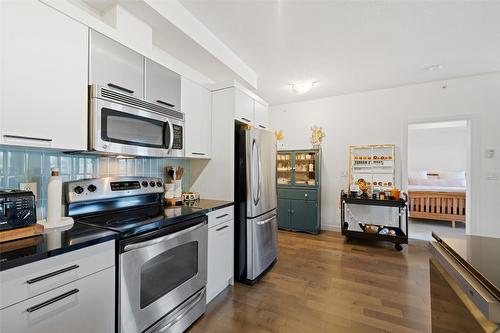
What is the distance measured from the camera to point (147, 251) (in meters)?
1.36

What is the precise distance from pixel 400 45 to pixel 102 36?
300 cm

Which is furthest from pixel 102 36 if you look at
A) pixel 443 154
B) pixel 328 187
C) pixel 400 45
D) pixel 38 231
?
pixel 443 154

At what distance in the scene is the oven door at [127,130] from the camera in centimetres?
143

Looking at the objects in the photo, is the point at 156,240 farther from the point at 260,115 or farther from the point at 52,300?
the point at 260,115

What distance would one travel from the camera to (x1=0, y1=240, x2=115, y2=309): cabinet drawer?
849 millimetres

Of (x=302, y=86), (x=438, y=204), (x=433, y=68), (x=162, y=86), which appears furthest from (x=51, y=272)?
(x=438, y=204)

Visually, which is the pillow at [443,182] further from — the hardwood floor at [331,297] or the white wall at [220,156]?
the white wall at [220,156]

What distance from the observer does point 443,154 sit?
6633 mm

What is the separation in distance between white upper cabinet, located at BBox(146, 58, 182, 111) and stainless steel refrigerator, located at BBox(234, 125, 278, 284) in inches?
29.0

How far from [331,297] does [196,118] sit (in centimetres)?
222

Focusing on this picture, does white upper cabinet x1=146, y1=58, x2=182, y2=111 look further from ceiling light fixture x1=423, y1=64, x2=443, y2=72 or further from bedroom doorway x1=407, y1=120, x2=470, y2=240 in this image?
bedroom doorway x1=407, y1=120, x2=470, y2=240

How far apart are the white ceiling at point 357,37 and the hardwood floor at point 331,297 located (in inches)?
105

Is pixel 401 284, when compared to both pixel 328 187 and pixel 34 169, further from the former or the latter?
pixel 34 169

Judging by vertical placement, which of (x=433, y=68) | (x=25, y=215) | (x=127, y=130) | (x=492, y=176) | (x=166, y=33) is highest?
(x=433, y=68)
